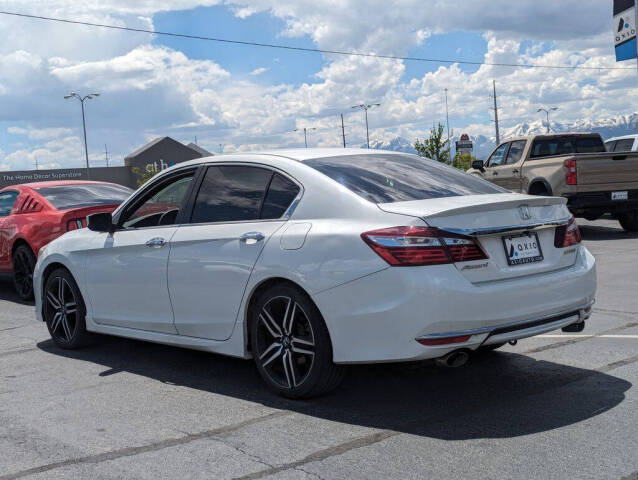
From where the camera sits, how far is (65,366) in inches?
258

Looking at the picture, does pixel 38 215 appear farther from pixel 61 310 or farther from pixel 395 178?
pixel 395 178

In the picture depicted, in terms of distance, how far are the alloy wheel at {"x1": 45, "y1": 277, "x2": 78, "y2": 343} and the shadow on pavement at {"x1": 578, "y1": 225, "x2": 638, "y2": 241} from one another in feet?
36.7

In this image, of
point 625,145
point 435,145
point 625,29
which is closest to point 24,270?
point 625,145

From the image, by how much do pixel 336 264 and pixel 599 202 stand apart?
1198 cm

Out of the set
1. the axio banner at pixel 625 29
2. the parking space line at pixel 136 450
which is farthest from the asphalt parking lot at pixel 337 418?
the axio banner at pixel 625 29

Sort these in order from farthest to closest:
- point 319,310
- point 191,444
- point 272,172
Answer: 1. point 272,172
2. point 319,310
3. point 191,444

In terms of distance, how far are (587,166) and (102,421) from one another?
1268cm

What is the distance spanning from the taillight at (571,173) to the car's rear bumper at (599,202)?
0.81 feet

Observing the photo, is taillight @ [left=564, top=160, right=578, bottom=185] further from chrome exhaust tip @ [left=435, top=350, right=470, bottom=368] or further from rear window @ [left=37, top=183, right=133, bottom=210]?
chrome exhaust tip @ [left=435, top=350, right=470, bottom=368]

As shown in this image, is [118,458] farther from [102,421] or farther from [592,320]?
[592,320]

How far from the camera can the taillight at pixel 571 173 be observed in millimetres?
15507

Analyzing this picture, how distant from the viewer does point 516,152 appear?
58.4 ft

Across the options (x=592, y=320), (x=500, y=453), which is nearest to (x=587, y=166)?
(x=592, y=320)

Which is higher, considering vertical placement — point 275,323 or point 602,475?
point 275,323
